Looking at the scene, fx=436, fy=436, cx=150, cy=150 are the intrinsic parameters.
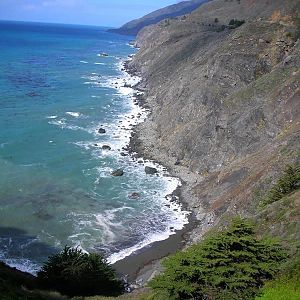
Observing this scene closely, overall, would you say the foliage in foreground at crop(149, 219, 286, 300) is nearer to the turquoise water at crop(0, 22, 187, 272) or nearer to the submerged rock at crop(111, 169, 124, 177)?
the turquoise water at crop(0, 22, 187, 272)

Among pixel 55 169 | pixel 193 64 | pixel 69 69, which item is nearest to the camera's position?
pixel 55 169

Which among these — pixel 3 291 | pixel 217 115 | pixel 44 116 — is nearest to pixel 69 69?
pixel 44 116

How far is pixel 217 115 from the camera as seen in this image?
192 ft

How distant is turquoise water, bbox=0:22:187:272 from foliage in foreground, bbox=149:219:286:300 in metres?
19.7

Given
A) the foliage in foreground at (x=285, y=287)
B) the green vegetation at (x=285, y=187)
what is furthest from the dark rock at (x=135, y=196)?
the foliage in foreground at (x=285, y=287)

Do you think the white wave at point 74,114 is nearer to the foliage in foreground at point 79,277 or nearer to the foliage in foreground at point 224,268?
the foliage in foreground at point 79,277

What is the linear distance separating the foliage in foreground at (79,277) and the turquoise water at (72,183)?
8968mm

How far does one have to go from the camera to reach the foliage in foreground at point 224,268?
16.2 m

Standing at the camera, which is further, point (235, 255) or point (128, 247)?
point (128, 247)

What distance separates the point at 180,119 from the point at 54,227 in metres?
30.6

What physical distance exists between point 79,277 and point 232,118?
35.3 meters

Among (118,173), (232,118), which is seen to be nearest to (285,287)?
(118,173)

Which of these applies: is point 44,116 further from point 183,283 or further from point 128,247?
point 183,283

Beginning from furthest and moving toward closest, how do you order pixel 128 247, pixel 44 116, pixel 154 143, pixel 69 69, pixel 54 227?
1. pixel 69 69
2. pixel 44 116
3. pixel 154 143
4. pixel 54 227
5. pixel 128 247
